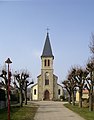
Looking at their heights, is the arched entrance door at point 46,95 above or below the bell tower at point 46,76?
below

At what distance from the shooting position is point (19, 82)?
193 ft

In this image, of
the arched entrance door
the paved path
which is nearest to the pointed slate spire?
the arched entrance door

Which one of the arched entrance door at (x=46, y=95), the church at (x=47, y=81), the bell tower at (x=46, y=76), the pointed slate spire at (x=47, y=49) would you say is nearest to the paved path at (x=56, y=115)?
the bell tower at (x=46, y=76)

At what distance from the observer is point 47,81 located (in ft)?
361

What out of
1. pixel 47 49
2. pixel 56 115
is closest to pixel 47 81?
pixel 47 49

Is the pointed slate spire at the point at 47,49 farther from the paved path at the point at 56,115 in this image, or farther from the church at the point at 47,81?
the paved path at the point at 56,115

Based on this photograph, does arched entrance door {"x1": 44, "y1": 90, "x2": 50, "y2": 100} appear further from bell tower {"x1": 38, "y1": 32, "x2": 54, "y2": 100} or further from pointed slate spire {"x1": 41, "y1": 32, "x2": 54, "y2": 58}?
pointed slate spire {"x1": 41, "y1": 32, "x2": 54, "y2": 58}

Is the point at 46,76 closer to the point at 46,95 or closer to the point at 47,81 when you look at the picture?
the point at 47,81

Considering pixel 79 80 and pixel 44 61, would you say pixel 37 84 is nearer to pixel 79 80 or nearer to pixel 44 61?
pixel 44 61

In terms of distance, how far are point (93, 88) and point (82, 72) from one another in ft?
22.9

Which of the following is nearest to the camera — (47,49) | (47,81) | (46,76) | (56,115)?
(56,115)

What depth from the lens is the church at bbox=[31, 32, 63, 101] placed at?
108438 mm

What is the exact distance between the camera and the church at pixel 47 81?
108 m

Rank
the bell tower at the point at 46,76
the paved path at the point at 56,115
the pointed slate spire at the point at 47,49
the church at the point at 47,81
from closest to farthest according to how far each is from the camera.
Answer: the paved path at the point at 56,115
the bell tower at the point at 46,76
the church at the point at 47,81
the pointed slate spire at the point at 47,49
